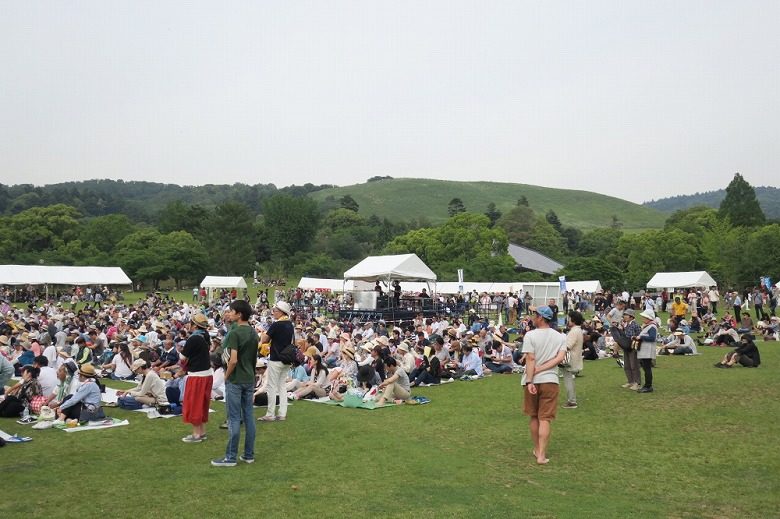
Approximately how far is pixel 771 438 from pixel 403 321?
1933 cm

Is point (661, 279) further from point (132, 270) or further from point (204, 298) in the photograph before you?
point (132, 270)

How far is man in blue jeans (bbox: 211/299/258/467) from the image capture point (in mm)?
6887

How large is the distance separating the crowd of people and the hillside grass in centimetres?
13025

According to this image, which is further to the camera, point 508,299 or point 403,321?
point 508,299

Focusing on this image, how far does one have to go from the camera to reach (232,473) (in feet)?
21.6

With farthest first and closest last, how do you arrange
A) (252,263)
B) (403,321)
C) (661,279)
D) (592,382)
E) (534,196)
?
(534,196) → (252,263) → (661,279) → (403,321) → (592,382)

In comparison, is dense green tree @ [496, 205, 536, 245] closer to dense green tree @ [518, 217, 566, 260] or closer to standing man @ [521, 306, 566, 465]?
dense green tree @ [518, 217, 566, 260]

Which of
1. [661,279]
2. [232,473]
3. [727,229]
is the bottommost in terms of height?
[232,473]

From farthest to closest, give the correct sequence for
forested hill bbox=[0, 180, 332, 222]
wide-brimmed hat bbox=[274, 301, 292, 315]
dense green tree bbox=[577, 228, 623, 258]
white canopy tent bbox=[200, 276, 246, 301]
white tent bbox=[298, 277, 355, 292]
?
forested hill bbox=[0, 180, 332, 222], dense green tree bbox=[577, 228, 623, 258], white tent bbox=[298, 277, 355, 292], white canopy tent bbox=[200, 276, 246, 301], wide-brimmed hat bbox=[274, 301, 292, 315]

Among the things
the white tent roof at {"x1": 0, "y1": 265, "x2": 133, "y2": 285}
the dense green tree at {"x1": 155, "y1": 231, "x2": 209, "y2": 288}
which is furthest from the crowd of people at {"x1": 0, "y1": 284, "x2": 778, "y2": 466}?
the dense green tree at {"x1": 155, "y1": 231, "x2": 209, "y2": 288}

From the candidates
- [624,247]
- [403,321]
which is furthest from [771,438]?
[624,247]

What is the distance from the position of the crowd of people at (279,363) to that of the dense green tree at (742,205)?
208 ft

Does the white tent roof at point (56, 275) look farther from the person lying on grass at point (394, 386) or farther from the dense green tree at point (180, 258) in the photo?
the person lying on grass at point (394, 386)

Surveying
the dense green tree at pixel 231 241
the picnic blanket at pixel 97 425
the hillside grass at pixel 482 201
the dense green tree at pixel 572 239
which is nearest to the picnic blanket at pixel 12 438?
the picnic blanket at pixel 97 425
